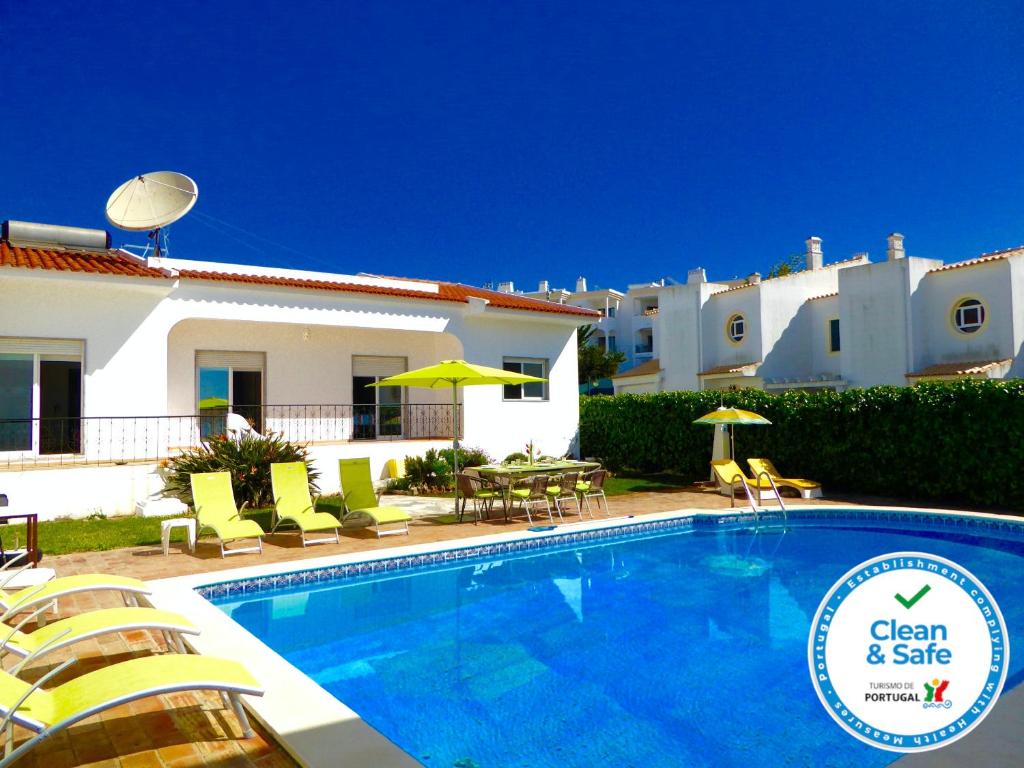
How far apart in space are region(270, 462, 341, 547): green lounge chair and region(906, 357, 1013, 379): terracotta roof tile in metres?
27.9

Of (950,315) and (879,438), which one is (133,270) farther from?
(950,315)

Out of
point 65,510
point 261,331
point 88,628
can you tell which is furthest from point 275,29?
point 88,628

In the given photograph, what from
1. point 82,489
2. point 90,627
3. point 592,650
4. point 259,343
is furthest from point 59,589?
point 259,343

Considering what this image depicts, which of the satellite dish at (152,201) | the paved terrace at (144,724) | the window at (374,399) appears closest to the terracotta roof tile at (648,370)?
the window at (374,399)

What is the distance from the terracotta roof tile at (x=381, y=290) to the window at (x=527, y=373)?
162cm

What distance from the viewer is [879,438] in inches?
661

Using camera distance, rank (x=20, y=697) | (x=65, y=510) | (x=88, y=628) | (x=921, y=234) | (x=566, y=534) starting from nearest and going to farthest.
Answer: (x=20, y=697) → (x=88, y=628) → (x=566, y=534) → (x=65, y=510) → (x=921, y=234)

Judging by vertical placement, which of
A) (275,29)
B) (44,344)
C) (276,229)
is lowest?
(44,344)

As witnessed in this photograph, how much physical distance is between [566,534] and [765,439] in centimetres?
899

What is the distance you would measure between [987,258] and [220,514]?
3283cm

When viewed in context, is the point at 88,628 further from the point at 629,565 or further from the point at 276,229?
the point at 276,229

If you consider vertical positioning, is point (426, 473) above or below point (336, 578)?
above

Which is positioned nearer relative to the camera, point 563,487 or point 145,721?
point 145,721

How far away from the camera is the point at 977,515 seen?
1366 centimetres
